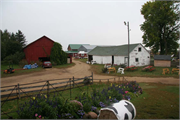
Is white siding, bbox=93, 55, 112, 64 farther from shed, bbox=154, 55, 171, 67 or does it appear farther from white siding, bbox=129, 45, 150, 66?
shed, bbox=154, 55, 171, 67

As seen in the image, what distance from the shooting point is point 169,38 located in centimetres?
3198

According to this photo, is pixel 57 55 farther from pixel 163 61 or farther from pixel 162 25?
pixel 162 25

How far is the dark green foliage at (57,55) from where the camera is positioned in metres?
30.7

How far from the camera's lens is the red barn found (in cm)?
2988

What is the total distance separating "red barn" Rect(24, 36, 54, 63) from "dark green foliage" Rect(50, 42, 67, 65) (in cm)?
134

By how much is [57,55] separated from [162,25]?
1075 inches

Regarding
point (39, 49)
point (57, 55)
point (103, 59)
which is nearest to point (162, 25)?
point (103, 59)

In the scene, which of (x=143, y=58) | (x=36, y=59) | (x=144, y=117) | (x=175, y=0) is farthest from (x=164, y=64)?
(x=36, y=59)

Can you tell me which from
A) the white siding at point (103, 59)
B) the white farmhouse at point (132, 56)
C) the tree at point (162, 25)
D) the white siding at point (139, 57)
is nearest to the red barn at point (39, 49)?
the white siding at point (103, 59)

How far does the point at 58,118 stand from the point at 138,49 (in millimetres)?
26605

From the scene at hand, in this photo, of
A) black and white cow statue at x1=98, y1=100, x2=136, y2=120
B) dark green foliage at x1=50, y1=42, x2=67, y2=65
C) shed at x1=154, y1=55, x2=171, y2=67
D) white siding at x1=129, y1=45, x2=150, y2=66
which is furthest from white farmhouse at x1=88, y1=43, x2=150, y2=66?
black and white cow statue at x1=98, y1=100, x2=136, y2=120

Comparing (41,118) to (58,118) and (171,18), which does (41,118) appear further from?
(171,18)

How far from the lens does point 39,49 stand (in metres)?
30.6

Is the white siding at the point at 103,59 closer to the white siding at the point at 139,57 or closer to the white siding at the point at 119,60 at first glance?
the white siding at the point at 119,60
